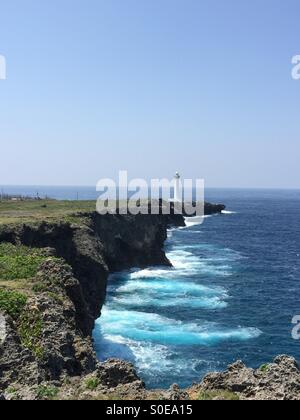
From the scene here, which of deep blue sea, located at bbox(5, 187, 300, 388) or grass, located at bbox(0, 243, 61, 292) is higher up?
grass, located at bbox(0, 243, 61, 292)

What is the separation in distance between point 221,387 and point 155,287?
52508 millimetres

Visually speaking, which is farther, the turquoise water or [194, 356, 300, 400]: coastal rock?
the turquoise water

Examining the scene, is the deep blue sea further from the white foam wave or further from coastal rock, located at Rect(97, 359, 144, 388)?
coastal rock, located at Rect(97, 359, 144, 388)

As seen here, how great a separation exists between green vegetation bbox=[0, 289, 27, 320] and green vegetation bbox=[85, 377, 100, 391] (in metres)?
9.20

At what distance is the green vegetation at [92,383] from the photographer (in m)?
20.3

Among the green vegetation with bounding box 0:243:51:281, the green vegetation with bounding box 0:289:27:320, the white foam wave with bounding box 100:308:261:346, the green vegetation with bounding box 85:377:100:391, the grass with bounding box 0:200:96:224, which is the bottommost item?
the white foam wave with bounding box 100:308:261:346

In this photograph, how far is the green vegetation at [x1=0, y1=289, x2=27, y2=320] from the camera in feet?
93.9

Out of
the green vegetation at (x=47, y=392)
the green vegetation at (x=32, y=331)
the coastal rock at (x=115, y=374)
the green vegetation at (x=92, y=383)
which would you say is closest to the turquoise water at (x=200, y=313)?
the green vegetation at (x=32, y=331)

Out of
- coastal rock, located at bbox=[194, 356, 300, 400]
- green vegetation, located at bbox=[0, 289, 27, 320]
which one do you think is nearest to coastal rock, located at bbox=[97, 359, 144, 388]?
coastal rock, located at bbox=[194, 356, 300, 400]

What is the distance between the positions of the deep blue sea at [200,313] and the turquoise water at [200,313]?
0.28 feet

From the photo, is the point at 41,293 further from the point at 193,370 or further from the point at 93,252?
the point at 93,252

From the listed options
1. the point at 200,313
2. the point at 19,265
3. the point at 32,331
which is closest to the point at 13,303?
the point at 32,331

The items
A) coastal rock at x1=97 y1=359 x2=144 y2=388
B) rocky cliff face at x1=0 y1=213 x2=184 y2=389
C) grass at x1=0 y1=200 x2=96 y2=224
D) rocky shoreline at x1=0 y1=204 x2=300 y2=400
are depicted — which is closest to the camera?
rocky shoreline at x1=0 y1=204 x2=300 y2=400
